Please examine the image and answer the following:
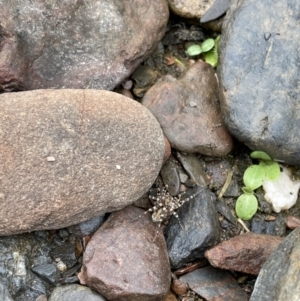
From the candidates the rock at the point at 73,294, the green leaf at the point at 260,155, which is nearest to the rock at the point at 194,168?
the green leaf at the point at 260,155

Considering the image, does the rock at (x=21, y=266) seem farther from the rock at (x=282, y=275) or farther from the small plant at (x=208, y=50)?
the small plant at (x=208, y=50)

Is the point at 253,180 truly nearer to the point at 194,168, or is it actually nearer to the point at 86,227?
the point at 194,168

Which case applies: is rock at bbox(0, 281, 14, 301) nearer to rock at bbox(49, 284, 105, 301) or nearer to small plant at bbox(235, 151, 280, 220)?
rock at bbox(49, 284, 105, 301)

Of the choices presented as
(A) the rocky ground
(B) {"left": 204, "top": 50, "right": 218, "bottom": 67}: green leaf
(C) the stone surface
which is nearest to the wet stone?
(A) the rocky ground

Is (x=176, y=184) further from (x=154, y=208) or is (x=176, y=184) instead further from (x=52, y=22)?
(x=52, y=22)

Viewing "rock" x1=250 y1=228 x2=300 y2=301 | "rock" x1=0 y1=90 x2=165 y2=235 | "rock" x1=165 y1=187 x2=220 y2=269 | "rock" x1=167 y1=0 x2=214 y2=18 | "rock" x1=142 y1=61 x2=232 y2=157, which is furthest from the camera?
"rock" x1=167 y1=0 x2=214 y2=18

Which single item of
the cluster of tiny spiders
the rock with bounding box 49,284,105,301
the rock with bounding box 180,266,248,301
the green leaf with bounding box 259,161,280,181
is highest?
the green leaf with bounding box 259,161,280,181

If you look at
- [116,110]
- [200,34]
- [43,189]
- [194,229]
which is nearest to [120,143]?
[116,110]
